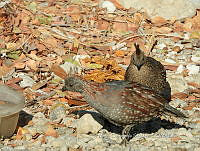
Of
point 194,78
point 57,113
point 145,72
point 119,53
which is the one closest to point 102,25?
point 119,53

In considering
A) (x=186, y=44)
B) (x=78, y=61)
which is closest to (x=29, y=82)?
(x=78, y=61)

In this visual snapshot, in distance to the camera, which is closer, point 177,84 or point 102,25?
point 177,84

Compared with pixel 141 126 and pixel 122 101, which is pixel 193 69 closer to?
pixel 141 126

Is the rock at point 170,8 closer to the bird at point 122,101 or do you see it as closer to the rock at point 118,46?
the rock at point 118,46

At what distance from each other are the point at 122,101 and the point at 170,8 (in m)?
4.44

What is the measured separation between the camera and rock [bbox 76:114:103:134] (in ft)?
22.4

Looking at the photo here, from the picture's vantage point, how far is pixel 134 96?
6.67 m

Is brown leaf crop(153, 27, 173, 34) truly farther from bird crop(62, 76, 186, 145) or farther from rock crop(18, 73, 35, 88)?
bird crop(62, 76, 186, 145)

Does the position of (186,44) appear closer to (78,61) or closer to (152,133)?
(78,61)

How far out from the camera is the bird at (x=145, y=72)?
7.59 meters

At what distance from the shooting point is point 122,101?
659cm

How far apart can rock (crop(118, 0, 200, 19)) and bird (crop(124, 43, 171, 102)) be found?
2.89 metres

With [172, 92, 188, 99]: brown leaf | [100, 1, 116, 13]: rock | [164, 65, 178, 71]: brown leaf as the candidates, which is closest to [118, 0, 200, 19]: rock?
[100, 1, 116, 13]: rock

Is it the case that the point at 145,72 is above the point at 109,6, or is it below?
below
